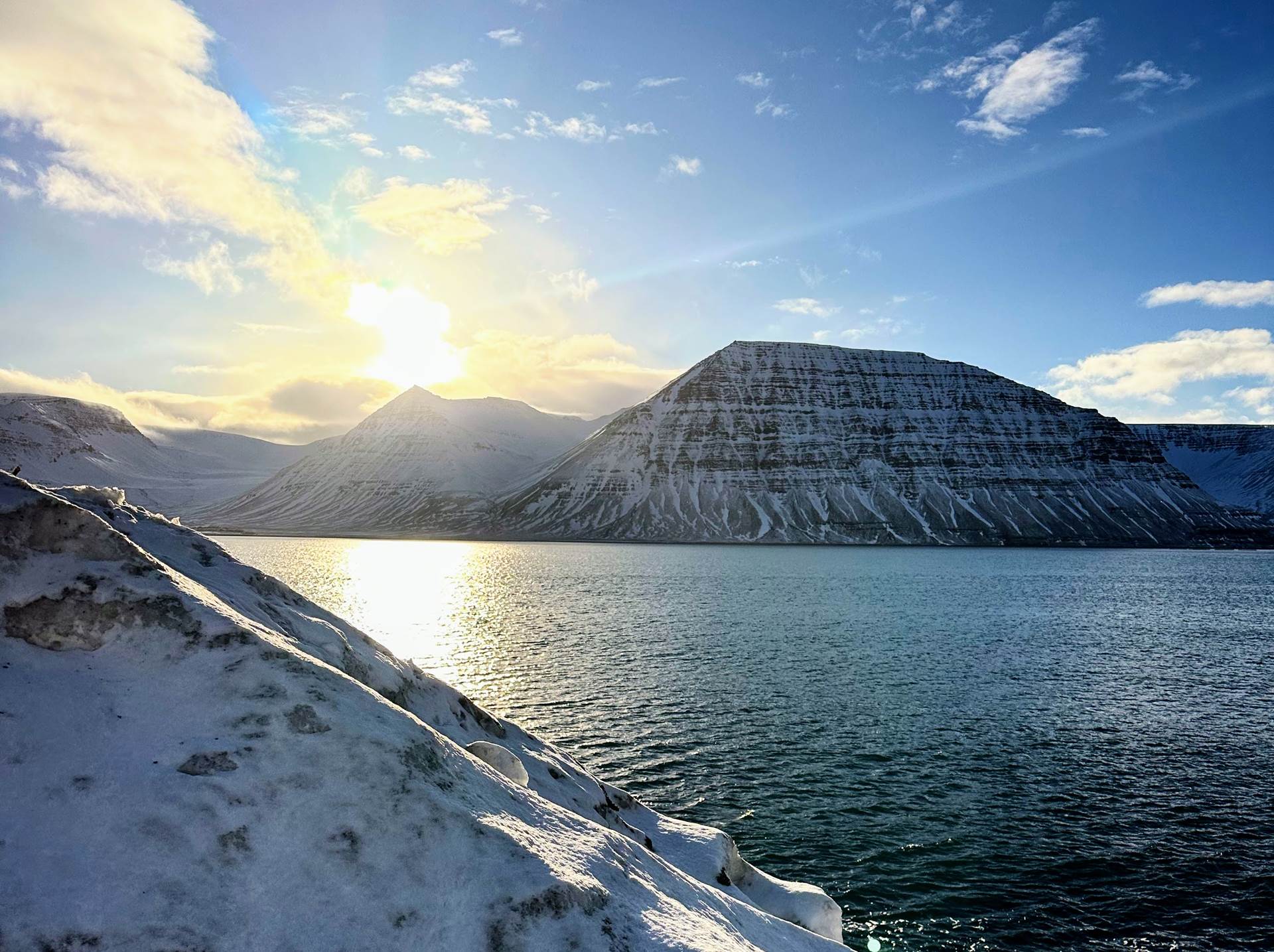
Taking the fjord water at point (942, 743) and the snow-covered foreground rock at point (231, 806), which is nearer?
the snow-covered foreground rock at point (231, 806)

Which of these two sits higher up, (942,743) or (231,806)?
(231,806)

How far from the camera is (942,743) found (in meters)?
33.6

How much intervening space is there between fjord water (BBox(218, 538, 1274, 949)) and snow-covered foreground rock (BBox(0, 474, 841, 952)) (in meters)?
13.8

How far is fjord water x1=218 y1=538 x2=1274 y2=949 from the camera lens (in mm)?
20469

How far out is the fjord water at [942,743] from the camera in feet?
67.2

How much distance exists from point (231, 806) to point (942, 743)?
33359 mm

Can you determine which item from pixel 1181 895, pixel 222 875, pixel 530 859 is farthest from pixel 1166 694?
pixel 222 875

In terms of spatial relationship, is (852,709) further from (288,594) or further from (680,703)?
(288,594)

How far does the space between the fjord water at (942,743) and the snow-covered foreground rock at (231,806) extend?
45.2ft

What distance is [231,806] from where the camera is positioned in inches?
302

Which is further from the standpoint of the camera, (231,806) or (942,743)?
(942,743)

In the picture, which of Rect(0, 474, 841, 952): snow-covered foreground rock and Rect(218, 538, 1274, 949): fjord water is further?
Rect(218, 538, 1274, 949): fjord water

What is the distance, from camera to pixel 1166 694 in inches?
1718

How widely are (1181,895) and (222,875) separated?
83.1 feet
